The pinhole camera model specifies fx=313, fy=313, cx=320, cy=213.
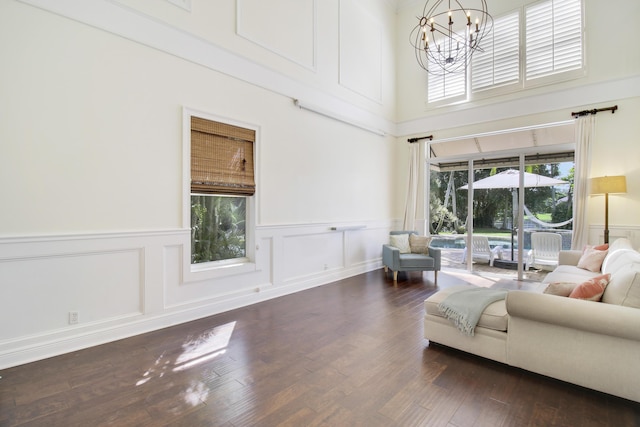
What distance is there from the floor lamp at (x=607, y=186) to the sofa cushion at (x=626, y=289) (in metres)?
2.87

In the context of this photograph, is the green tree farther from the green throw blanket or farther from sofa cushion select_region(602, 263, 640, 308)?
sofa cushion select_region(602, 263, 640, 308)

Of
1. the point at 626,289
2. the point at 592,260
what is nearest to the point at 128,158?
the point at 626,289

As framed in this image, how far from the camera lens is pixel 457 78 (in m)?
6.50

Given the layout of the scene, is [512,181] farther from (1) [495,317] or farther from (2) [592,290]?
(1) [495,317]

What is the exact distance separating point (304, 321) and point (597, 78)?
5954 millimetres

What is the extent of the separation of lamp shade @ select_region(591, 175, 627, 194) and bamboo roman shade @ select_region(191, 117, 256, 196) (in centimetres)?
502

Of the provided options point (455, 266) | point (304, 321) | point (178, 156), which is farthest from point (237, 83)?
point (455, 266)

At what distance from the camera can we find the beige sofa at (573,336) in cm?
207

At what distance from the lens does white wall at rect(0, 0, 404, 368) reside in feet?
8.77

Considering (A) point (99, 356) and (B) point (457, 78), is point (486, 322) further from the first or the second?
(B) point (457, 78)

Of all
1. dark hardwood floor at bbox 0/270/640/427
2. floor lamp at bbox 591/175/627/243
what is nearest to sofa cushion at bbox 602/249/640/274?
dark hardwood floor at bbox 0/270/640/427

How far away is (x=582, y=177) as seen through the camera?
16.7 ft

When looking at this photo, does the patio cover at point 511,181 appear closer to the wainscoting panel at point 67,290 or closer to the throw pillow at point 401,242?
the throw pillow at point 401,242

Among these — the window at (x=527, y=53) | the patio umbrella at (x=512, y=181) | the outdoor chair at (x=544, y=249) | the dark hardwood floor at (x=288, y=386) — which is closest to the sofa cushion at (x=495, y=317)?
the dark hardwood floor at (x=288, y=386)
